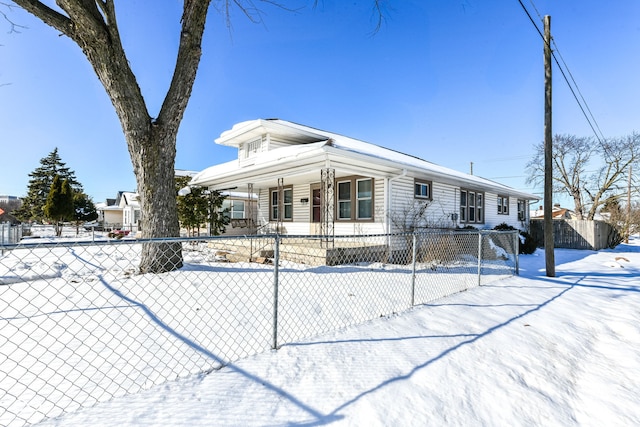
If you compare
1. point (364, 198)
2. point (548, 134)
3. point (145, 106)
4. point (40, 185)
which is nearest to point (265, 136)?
point (364, 198)

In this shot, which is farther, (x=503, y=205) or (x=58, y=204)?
(x=58, y=204)

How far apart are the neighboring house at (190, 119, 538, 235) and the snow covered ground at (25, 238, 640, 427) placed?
17.1 feet

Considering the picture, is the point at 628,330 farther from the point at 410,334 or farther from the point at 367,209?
the point at 367,209

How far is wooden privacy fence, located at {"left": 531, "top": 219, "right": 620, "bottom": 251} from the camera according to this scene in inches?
580

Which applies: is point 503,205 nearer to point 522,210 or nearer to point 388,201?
point 522,210

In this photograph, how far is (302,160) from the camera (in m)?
8.18

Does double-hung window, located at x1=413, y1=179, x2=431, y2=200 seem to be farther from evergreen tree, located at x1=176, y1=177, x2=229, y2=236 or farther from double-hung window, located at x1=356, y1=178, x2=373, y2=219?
evergreen tree, located at x1=176, y1=177, x2=229, y2=236

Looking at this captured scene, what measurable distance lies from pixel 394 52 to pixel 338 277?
8411 mm

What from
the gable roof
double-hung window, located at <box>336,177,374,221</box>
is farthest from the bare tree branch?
double-hung window, located at <box>336,177,374,221</box>

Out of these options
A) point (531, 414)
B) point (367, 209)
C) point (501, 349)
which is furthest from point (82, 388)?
point (367, 209)

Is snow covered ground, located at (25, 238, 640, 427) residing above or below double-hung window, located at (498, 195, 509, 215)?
below

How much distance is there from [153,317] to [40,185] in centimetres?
3633

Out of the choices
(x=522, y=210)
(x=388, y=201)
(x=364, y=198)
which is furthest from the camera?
(x=522, y=210)

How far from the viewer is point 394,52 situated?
33.8 ft
